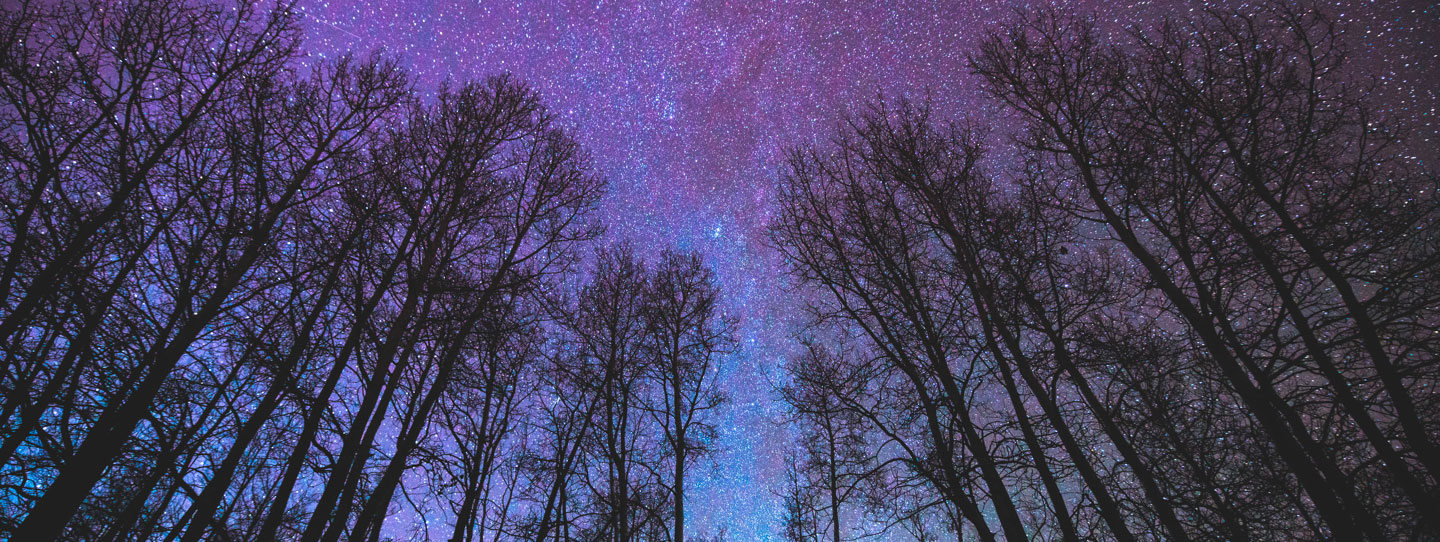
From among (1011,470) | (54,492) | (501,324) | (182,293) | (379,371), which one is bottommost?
(54,492)

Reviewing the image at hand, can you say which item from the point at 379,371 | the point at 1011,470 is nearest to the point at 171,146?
the point at 379,371

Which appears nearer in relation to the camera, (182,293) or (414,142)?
(182,293)

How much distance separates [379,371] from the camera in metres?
5.14

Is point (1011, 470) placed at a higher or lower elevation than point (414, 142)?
lower

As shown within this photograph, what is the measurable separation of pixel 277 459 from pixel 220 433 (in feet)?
8.82

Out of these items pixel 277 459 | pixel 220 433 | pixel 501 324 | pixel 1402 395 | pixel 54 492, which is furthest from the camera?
pixel 277 459

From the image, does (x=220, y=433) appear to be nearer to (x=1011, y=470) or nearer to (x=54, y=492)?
(x=54, y=492)

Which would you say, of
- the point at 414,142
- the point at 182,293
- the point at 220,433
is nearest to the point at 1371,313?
the point at 414,142

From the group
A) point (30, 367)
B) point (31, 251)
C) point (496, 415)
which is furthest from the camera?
point (496, 415)

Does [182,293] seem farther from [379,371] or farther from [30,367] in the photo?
[379,371]

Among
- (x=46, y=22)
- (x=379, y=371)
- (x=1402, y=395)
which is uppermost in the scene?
(x=46, y=22)

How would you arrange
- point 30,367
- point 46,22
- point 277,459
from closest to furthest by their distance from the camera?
point 46,22 < point 30,367 < point 277,459

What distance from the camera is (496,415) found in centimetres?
1068

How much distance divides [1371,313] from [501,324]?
1029cm
